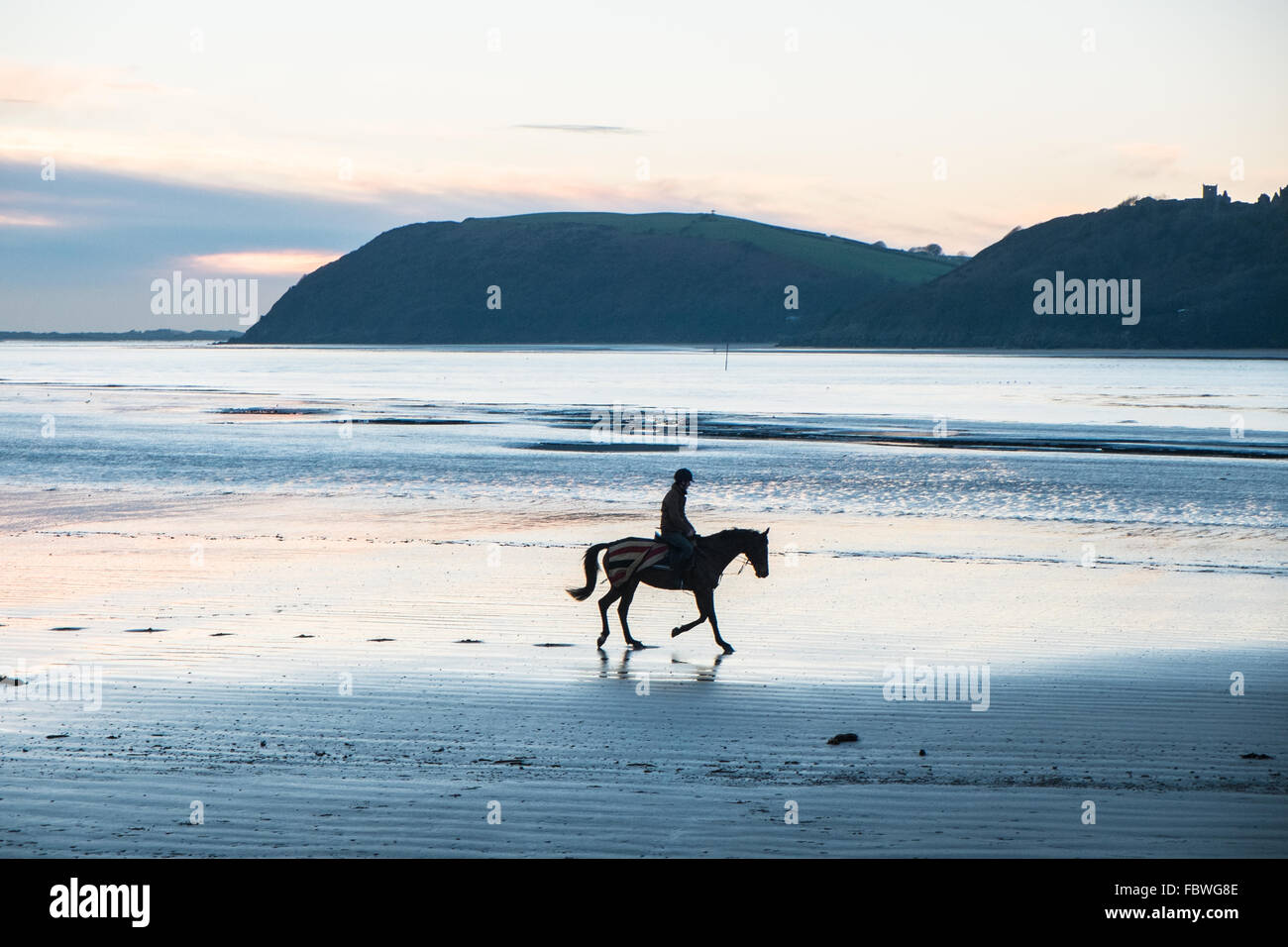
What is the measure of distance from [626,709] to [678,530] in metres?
3.03

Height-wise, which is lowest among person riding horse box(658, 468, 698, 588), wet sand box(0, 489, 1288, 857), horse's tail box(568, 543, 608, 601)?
wet sand box(0, 489, 1288, 857)

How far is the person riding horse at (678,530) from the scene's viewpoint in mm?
12547

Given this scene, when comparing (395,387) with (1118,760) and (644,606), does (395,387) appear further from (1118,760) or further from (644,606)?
(1118,760)

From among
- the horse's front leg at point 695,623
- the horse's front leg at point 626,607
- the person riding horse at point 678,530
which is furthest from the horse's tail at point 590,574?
the horse's front leg at point 695,623

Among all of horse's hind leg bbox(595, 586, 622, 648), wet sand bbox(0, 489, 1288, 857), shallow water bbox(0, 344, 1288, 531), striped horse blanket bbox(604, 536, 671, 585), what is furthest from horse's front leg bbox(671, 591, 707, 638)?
shallow water bbox(0, 344, 1288, 531)

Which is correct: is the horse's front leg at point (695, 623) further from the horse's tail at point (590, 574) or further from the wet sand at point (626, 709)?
the horse's tail at point (590, 574)

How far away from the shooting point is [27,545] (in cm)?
1880

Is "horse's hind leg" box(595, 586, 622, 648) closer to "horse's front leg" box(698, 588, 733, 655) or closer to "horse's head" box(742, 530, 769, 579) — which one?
"horse's front leg" box(698, 588, 733, 655)

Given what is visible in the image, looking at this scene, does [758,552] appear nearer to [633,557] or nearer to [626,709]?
[633,557]

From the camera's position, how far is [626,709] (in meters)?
9.97

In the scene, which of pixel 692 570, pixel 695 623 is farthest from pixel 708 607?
pixel 692 570

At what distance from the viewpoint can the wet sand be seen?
7.07m

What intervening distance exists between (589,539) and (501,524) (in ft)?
7.96

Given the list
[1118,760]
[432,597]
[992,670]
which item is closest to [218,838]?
[1118,760]
